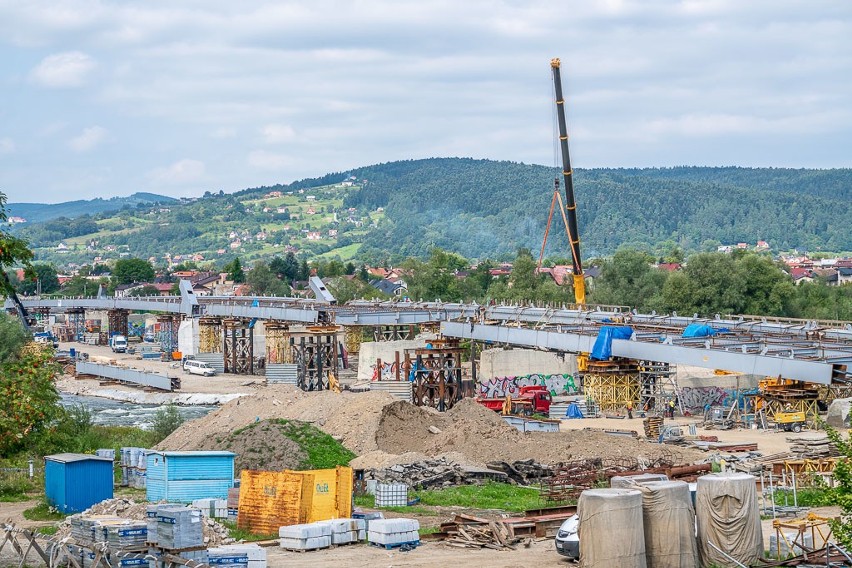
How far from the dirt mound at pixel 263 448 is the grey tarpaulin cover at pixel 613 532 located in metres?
15.7

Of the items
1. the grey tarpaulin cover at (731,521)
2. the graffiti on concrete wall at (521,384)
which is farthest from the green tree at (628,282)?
the grey tarpaulin cover at (731,521)

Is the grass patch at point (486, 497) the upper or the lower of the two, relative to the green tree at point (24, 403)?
lower

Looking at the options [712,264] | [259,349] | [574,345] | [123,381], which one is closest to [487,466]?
[574,345]

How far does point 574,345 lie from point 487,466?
30208mm

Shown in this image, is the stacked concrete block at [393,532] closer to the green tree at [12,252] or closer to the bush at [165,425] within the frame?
the green tree at [12,252]

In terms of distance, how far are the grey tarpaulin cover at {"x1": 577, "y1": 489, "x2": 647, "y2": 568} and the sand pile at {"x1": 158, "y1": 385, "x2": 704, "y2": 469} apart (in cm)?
1580

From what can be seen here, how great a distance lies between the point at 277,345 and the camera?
356ft

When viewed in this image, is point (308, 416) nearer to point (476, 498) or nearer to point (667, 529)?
point (476, 498)

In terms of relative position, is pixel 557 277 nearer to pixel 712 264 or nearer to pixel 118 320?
pixel 118 320

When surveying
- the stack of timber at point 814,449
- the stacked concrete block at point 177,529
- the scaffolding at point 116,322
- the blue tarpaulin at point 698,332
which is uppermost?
the scaffolding at point 116,322

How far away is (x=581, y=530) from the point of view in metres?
24.5

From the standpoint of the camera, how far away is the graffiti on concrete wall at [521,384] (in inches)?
3027

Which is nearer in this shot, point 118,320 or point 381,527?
point 381,527

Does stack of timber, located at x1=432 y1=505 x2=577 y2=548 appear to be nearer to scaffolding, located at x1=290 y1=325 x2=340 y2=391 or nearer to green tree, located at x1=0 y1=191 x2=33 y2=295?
green tree, located at x1=0 y1=191 x2=33 y2=295
